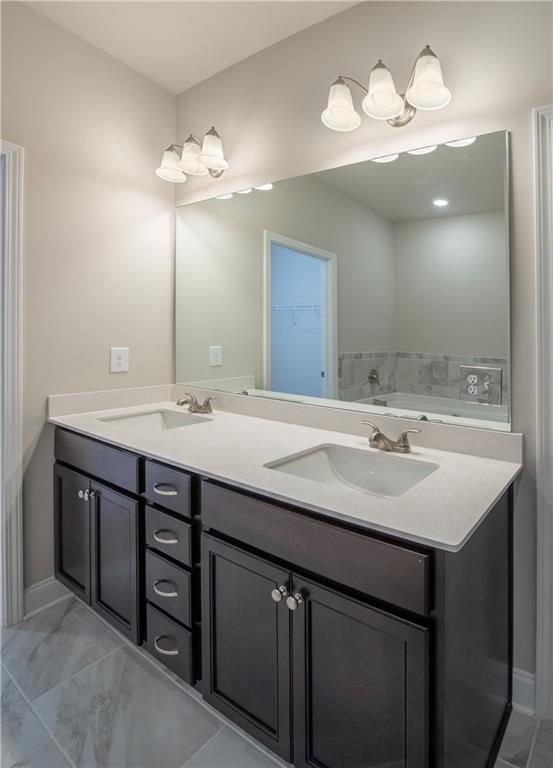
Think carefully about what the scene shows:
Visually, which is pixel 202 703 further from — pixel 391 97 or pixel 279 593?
pixel 391 97

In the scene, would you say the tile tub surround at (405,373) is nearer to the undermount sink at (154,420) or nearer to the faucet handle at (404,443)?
the faucet handle at (404,443)

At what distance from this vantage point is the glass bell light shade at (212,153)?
6.52 ft

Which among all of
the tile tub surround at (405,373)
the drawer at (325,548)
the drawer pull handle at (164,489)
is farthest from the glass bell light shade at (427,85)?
the drawer pull handle at (164,489)

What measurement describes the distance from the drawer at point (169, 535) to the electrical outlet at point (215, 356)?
3.10 feet

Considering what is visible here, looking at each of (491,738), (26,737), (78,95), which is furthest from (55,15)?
(491,738)

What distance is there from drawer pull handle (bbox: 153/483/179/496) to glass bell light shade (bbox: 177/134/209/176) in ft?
4.94

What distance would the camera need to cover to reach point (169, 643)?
144 centimetres

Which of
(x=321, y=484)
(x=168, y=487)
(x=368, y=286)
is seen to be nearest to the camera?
(x=321, y=484)

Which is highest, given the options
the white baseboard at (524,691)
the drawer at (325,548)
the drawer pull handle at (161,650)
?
the drawer at (325,548)

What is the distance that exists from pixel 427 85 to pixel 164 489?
1.54m

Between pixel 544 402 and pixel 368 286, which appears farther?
pixel 368 286

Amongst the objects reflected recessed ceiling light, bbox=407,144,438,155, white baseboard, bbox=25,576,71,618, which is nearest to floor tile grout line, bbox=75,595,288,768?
white baseboard, bbox=25,576,71,618

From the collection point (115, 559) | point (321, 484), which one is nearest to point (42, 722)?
point (115, 559)

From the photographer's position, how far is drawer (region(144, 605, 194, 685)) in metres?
1.38
